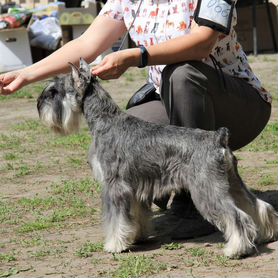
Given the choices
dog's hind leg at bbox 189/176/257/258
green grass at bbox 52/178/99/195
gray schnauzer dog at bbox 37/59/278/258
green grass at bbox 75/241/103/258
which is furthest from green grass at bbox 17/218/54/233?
→ dog's hind leg at bbox 189/176/257/258

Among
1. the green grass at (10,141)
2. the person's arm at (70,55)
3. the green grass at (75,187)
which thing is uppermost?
the person's arm at (70,55)

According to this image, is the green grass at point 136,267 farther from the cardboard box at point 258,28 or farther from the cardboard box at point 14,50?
the cardboard box at point 258,28

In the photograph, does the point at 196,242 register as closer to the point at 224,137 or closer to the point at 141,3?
the point at 224,137

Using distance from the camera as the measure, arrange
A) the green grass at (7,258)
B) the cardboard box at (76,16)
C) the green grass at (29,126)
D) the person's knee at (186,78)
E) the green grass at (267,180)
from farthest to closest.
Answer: the cardboard box at (76,16) < the green grass at (29,126) < the green grass at (267,180) < the person's knee at (186,78) < the green grass at (7,258)

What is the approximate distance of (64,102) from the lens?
13.2ft

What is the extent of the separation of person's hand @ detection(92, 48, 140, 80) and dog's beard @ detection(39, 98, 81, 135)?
0.26m

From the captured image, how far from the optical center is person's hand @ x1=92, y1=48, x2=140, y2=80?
3889 mm

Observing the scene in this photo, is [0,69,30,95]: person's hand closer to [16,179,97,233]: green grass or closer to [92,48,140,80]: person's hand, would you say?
[92,48,140,80]: person's hand

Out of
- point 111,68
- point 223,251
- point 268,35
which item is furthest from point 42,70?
point 268,35

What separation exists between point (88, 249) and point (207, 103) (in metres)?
1.10

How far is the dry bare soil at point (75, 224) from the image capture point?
3.56 meters

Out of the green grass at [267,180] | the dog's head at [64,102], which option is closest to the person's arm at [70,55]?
the dog's head at [64,102]

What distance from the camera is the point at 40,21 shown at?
1302 centimetres

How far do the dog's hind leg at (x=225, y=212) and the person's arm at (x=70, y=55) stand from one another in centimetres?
126
